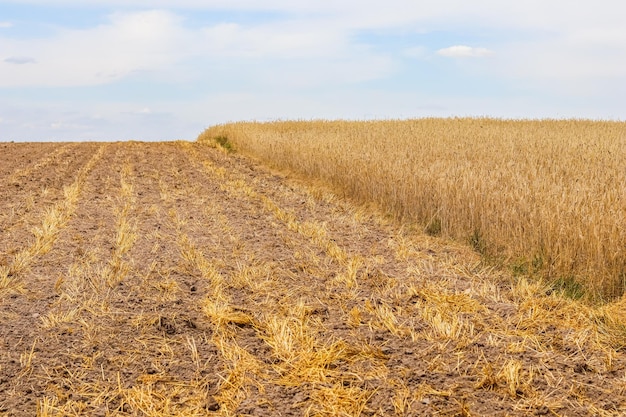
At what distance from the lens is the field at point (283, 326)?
4.80 meters

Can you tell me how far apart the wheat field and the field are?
360mm

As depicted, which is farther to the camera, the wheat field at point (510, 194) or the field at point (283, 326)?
the wheat field at point (510, 194)

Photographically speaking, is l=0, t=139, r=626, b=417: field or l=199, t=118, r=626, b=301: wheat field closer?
l=0, t=139, r=626, b=417: field

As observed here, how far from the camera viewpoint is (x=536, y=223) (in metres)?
8.55

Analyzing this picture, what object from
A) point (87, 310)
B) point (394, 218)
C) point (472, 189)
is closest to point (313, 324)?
point (87, 310)

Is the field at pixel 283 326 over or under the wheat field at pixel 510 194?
under

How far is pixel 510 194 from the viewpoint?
920cm

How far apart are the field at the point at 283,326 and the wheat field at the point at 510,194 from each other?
0.36m

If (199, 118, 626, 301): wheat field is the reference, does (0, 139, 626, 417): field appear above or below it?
below

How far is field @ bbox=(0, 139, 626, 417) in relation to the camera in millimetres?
4801

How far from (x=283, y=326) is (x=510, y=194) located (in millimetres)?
4482

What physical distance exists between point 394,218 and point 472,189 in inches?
75.0

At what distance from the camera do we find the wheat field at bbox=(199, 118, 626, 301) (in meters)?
7.64

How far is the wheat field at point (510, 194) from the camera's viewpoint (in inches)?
301
